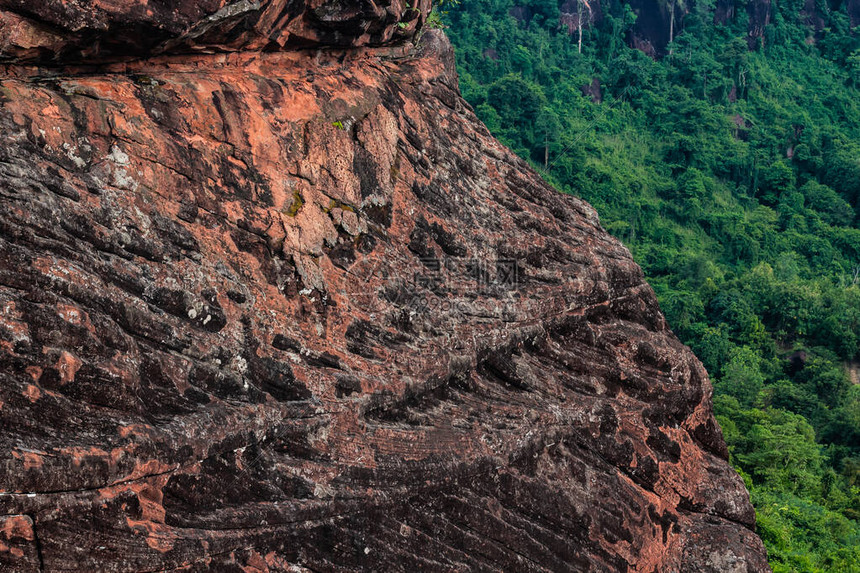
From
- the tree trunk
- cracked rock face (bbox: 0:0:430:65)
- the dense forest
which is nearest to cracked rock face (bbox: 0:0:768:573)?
cracked rock face (bbox: 0:0:430:65)

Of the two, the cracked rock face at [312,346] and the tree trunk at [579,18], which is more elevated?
the tree trunk at [579,18]

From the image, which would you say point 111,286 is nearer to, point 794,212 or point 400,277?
point 400,277

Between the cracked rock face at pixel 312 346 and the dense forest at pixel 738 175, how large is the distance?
10.2 meters

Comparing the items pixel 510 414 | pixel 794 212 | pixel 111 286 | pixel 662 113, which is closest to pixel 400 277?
pixel 510 414

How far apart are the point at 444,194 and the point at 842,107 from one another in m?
64.3

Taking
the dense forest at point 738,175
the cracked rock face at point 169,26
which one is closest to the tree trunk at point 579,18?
the dense forest at point 738,175

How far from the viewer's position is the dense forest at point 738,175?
30.8 m

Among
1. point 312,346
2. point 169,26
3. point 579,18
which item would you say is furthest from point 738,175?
point 169,26

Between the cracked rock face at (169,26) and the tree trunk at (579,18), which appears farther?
the tree trunk at (579,18)

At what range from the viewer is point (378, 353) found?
10.3 metres

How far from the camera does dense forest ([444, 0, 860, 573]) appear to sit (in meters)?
30.8

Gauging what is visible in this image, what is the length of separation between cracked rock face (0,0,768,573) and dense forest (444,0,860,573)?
403 inches

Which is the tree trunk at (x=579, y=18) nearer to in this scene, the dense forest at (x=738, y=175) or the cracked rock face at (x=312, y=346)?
the dense forest at (x=738, y=175)

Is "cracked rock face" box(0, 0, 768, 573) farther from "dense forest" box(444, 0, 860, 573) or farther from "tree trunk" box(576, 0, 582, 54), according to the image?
"tree trunk" box(576, 0, 582, 54)
